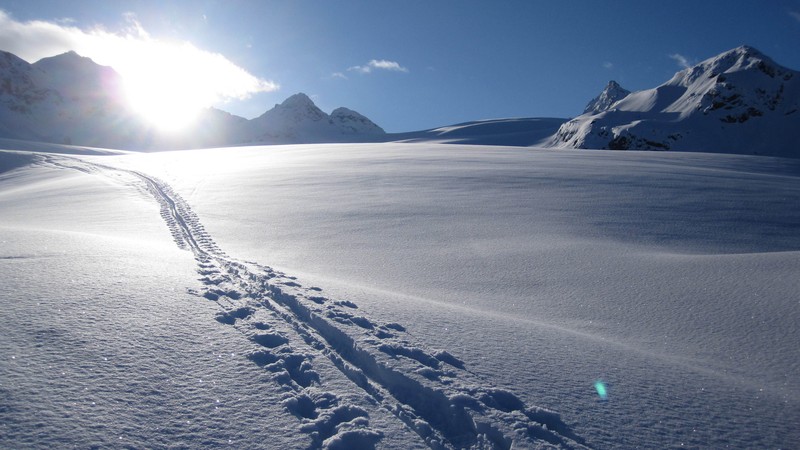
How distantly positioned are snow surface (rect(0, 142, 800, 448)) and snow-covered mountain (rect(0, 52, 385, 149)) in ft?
287

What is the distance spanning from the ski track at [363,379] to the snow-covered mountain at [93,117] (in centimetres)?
8921

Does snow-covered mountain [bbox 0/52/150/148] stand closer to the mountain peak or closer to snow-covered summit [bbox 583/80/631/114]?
the mountain peak

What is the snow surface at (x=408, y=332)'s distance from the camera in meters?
2.00

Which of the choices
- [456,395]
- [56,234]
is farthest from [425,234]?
[56,234]

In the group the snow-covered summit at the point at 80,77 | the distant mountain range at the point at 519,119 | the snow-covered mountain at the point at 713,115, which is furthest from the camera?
the snow-covered summit at the point at 80,77

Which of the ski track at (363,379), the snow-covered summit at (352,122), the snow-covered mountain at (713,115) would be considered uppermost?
the snow-covered summit at (352,122)

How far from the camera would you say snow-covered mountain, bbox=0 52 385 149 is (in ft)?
299

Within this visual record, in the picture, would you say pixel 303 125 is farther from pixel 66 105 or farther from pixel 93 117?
pixel 66 105

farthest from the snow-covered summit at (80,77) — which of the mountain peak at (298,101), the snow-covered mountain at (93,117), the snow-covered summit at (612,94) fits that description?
the snow-covered summit at (612,94)

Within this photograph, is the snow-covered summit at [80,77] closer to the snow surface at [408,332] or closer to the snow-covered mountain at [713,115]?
the snow-covered mountain at [713,115]

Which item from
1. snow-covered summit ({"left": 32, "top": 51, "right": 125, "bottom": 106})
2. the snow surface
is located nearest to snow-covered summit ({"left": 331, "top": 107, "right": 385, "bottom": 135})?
snow-covered summit ({"left": 32, "top": 51, "right": 125, "bottom": 106})

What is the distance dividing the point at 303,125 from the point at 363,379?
14569cm

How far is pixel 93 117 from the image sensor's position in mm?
101750

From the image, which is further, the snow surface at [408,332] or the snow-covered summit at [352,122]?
the snow-covered summit at [352,122]
